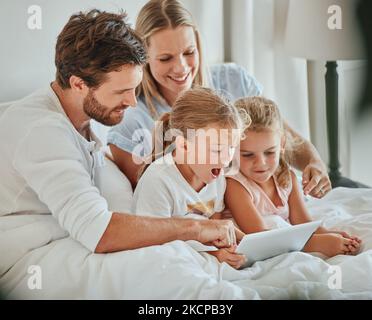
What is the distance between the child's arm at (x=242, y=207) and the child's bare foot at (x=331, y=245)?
111 millimetres

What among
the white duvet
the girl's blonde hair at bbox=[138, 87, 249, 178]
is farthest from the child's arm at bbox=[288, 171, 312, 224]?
the girl's blonde hair at bbox=[138, 87, 249, 178]

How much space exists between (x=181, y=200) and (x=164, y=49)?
342 mm

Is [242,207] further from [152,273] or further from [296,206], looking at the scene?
[152,273]

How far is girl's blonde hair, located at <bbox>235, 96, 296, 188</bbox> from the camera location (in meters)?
1.54

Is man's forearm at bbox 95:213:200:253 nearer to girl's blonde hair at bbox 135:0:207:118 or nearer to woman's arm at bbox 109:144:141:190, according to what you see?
woman's arm at bbox 109:144:141:190

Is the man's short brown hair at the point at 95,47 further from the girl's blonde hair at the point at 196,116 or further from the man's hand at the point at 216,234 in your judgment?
the man's hand at the point at 216,234

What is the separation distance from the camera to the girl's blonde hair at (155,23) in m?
1.52

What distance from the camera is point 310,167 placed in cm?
161

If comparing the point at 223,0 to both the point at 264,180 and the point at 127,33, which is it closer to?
the point at 127,33

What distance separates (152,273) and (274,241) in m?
0.27

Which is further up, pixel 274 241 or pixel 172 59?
pixel 172 59

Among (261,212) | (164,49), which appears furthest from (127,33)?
(261,212)

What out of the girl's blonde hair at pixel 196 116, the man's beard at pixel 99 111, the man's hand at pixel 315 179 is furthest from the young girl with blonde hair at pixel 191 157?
the man's hand at pixel 315 179

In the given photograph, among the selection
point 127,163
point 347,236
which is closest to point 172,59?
point 127,163
